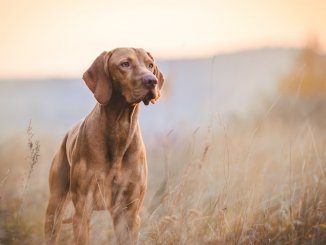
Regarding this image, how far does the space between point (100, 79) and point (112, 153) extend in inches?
26.4

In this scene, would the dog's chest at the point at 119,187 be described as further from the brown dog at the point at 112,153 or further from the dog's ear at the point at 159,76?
the dog's ear at the point at 159,76

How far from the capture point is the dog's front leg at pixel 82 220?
241 inches

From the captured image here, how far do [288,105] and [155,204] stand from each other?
5921 mm

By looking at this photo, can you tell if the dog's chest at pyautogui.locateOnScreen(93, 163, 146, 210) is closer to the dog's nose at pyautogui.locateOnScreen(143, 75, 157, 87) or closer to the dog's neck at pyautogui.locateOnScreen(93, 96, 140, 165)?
the dog's neck at pyautogui.locateOnScreen(93, 96, 140, 165)

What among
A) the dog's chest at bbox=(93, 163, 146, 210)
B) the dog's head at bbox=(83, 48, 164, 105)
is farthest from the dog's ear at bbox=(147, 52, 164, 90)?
the dog's chest at bbox=(93, 163, 146, 210)

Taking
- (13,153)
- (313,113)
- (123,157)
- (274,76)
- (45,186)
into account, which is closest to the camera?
(123,157)

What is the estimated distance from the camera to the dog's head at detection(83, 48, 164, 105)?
19.2 ft

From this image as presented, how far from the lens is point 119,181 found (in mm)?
6180

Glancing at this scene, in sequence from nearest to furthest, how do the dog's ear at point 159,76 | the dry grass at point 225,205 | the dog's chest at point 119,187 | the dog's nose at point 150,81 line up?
the dog's nose at point 150,81 < the dry grass at point 225,205 < the dog's chest at point 119,187 < the dog's ear at point 159,76

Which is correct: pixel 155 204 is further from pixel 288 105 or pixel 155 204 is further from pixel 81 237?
pixel 288 105

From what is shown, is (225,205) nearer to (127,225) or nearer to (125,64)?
(127,225)

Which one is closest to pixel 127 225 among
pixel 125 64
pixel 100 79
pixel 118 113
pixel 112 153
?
pixel 112 153

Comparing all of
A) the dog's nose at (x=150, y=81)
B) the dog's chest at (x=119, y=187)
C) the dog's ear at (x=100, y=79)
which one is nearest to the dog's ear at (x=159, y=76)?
the dog's ear at (x=100, y=79)

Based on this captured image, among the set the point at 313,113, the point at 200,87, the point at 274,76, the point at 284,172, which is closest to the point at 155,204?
the point at 284,172
